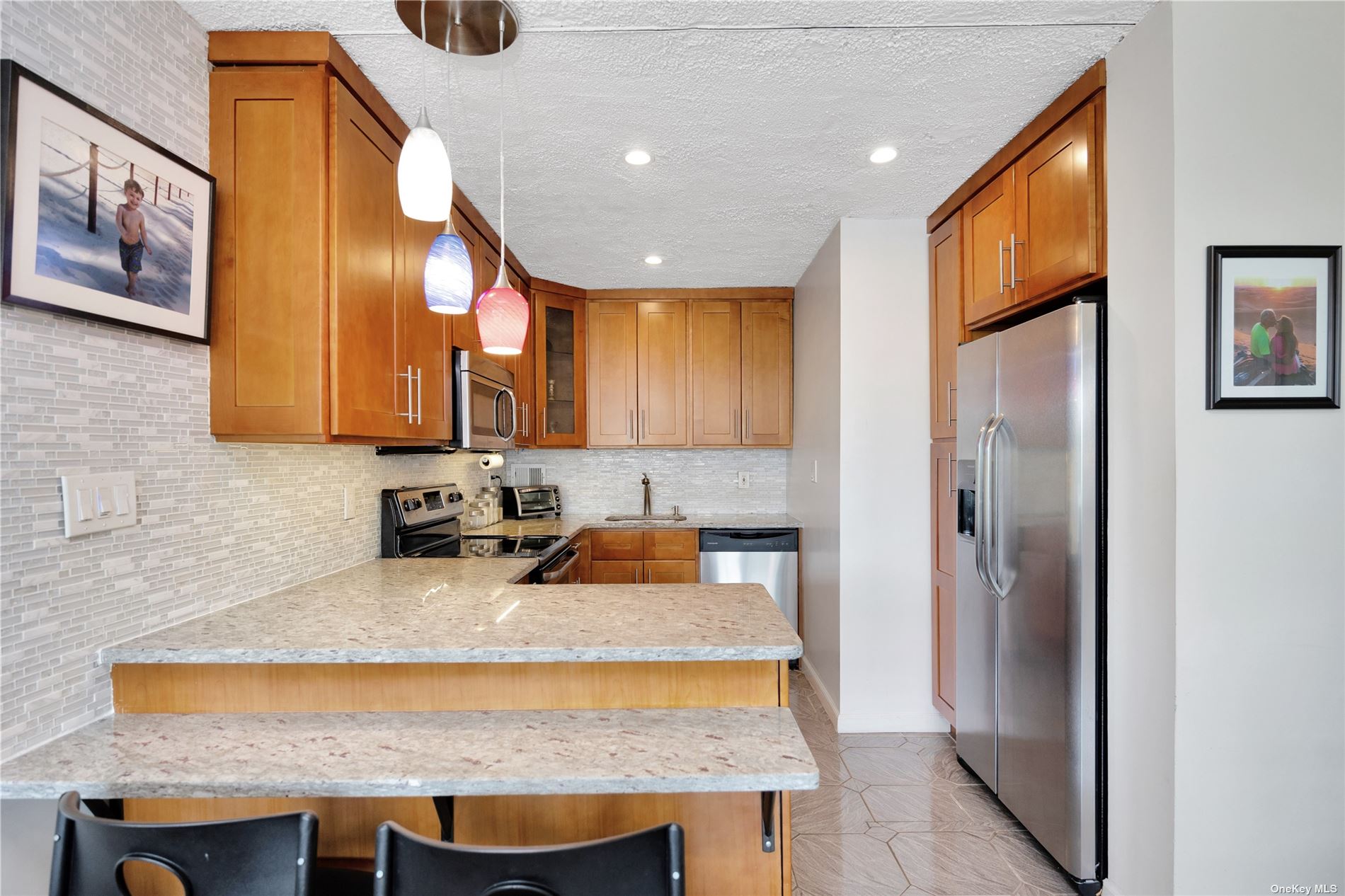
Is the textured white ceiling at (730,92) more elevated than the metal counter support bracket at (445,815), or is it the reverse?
the textured white ceiling at (730,92)

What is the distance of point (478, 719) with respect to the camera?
136 cm

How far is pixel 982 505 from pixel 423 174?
2.01 metres

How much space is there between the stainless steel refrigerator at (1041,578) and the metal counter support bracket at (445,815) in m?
1.70

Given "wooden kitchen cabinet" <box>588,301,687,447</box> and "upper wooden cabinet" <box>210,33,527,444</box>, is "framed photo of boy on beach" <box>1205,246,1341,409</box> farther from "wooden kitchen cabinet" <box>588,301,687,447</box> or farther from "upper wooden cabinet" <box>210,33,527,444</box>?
"wooden kitchen cabinet" <box>588,301,687,447</box>

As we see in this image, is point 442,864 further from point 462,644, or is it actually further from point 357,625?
point 357,625

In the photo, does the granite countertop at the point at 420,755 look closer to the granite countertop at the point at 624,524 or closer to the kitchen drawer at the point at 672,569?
the granite countertop at the point at 624,524

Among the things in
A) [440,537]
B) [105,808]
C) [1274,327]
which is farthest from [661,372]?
[105,808]

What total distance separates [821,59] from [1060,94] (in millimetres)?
809

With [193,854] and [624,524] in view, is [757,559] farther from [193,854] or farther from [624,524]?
[193,854]

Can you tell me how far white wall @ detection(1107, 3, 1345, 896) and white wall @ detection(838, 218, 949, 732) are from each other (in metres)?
1.47

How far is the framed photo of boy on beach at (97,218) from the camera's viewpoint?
1.10m

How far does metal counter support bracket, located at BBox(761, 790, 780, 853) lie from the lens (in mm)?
1266

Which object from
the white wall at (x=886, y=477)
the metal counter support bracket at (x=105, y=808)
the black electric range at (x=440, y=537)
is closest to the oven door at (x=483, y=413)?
the black electric range at (x=440, y=537)

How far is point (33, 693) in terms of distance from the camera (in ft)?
3.85
